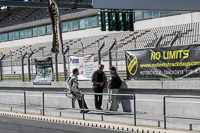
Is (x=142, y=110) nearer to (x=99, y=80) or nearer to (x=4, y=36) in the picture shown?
(x=99, y=80)

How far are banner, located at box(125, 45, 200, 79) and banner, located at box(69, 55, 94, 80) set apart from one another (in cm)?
210

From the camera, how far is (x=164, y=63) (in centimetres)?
1259

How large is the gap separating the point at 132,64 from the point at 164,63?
1501mm

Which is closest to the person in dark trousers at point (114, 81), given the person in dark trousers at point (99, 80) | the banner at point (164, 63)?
the person in dark trousers at point (99, 80)

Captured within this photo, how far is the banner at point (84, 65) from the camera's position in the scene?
1542 cm

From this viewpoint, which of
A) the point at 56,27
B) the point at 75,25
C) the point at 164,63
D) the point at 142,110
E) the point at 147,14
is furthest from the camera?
the point at 75,25

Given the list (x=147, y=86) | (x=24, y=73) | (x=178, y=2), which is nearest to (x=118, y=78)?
(x=147, y=86)

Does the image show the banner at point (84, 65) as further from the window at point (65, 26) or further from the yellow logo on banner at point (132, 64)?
the window at point (65, 26)

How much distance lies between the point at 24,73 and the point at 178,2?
10.5 meters

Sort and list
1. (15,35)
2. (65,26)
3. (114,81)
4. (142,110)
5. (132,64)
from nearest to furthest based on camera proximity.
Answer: (142,110) → (114,81) → (132,64) → (65,26) → (15,35)

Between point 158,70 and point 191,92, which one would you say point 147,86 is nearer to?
point 158,70

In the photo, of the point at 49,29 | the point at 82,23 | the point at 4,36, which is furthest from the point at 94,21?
the point at 4,36

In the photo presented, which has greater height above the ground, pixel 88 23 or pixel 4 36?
pixel 88 23

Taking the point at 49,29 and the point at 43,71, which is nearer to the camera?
the point at 43,71
